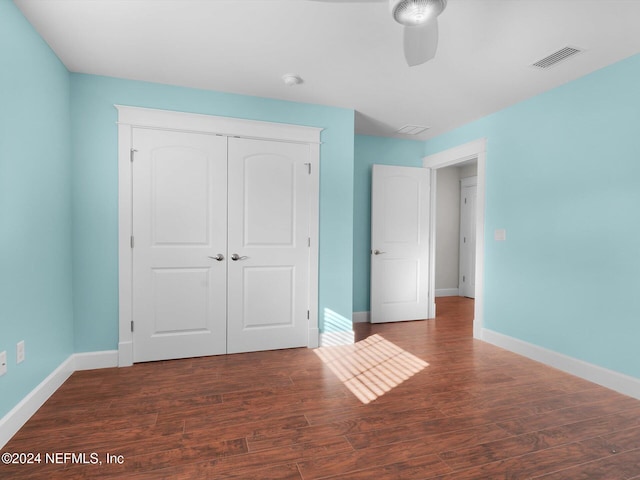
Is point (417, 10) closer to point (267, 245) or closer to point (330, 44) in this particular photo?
point (330, 44)

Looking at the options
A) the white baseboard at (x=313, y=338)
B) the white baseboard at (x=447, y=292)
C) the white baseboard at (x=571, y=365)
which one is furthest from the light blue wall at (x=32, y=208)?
the white baseboard at (x=447, y=292)

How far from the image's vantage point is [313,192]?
3.62 meters

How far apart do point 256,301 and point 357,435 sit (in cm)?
176

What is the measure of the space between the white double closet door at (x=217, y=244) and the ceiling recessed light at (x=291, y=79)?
64 centimetres

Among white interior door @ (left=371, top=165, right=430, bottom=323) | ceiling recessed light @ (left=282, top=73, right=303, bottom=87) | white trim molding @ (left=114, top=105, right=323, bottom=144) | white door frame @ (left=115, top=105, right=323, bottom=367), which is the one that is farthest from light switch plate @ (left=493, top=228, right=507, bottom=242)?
ceiling recessed light @ (left=282, top=73, right=303, bottom=87)

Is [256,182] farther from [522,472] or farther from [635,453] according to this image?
[635,453]

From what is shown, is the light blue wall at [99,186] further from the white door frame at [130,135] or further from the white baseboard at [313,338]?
the white baseboard at [313,338]

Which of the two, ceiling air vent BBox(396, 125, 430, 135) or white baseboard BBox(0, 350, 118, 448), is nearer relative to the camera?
white baseboard BBox(0, 350, 118, 448)

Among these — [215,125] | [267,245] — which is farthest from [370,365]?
[215,125]

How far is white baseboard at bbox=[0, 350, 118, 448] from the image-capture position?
1966 mm

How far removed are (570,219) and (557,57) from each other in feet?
4.35

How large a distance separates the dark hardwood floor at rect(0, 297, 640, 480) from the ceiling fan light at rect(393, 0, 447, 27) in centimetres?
218

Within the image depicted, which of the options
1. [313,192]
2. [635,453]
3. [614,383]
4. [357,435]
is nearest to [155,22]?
[313,192]

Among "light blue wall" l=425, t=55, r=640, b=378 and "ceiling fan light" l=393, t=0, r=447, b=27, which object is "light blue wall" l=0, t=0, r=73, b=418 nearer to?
"ceiling fan light" l=393, t=0, r=447, b=27
